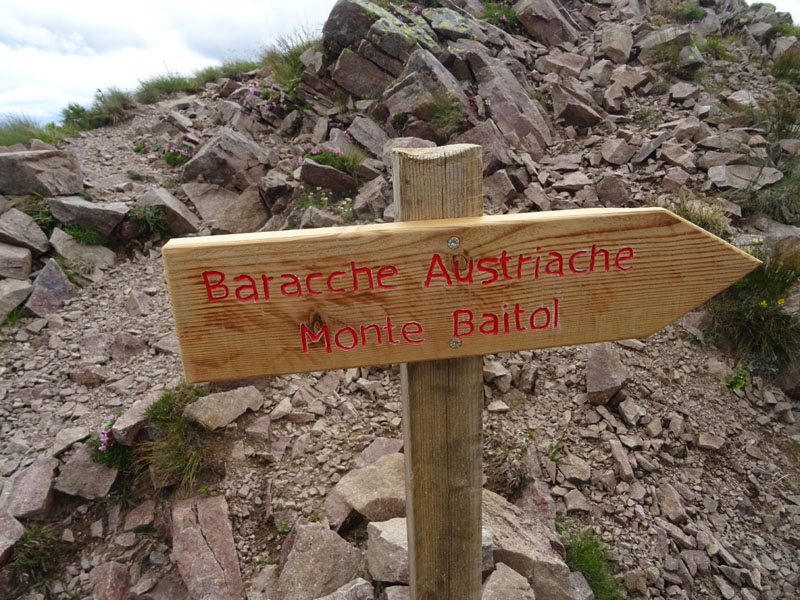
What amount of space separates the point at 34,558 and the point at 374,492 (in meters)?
2.35

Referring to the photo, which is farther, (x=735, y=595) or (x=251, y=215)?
(x=251, y=215)

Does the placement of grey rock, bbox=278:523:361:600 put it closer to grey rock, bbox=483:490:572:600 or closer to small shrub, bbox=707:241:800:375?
grey rock, bbox=483:490:572:600

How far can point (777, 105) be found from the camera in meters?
7.36

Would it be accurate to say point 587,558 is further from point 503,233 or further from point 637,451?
point 503,233

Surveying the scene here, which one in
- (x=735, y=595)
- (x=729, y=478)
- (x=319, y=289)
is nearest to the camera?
(x=319, y=289)

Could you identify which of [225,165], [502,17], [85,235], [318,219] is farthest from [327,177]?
[502,17]

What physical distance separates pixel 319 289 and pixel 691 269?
43.3 inches

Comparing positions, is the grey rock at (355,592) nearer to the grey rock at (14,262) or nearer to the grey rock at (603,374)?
the grey rock at (603,374)

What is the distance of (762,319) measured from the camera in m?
4.20

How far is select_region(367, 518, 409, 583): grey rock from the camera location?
2.49 m

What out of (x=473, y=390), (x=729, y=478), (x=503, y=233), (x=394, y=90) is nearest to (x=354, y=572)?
(x=473, y=390)

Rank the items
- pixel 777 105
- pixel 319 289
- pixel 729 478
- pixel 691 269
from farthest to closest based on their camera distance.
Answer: pixel 777 105
pixel 729 478
pixel 691 269
pixel 319 289

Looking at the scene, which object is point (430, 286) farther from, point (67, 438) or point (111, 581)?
point (67, 438)

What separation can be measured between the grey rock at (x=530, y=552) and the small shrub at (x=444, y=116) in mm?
5602
